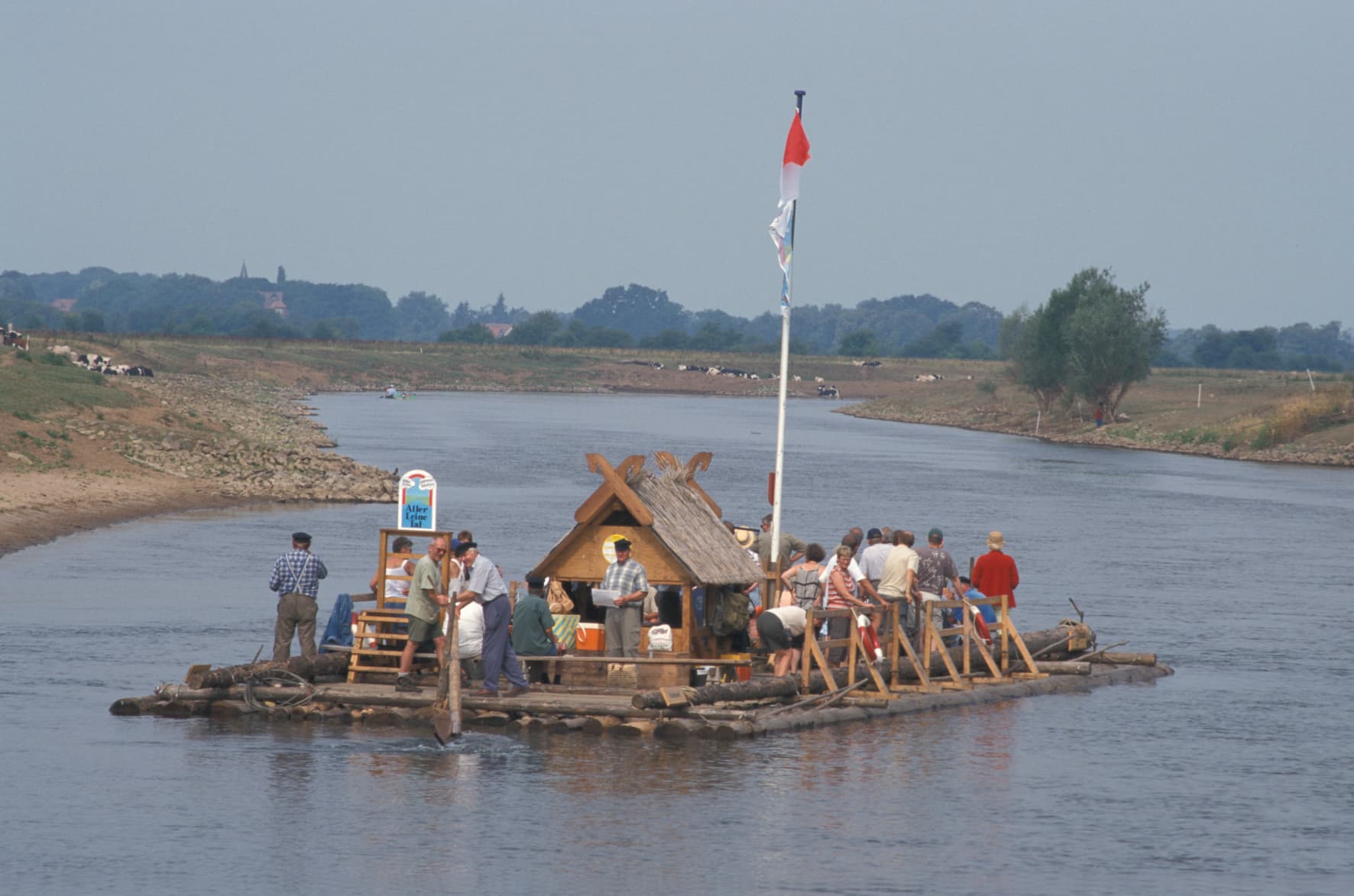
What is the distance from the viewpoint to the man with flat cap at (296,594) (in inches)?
878

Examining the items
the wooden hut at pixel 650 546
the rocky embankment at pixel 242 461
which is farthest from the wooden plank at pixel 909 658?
the rocky embankment at pixel 242 461

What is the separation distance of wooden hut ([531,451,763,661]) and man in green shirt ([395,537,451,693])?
51.9 inches

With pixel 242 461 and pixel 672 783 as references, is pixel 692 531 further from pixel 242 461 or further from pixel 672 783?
pixel 242 461

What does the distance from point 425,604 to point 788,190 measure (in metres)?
8.45

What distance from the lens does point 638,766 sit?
64.1 ft

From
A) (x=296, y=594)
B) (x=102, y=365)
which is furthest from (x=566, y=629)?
(x=102, y=365)

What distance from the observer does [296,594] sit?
22453 millimetres

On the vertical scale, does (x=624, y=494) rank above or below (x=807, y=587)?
above

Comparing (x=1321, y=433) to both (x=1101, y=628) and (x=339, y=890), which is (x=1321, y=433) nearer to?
(x=1101, y=628)

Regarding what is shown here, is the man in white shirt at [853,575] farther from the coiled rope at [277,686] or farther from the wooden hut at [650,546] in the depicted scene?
the coiled rope at [277,686]

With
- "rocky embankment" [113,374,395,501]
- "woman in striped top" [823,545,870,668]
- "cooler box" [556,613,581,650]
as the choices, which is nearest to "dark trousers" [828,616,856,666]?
"woman in striped top" [823,545,870,668]

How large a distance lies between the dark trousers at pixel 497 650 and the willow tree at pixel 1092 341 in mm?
101055

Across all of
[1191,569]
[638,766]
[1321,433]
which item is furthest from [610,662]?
[1321,433]

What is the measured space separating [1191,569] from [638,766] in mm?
29394
